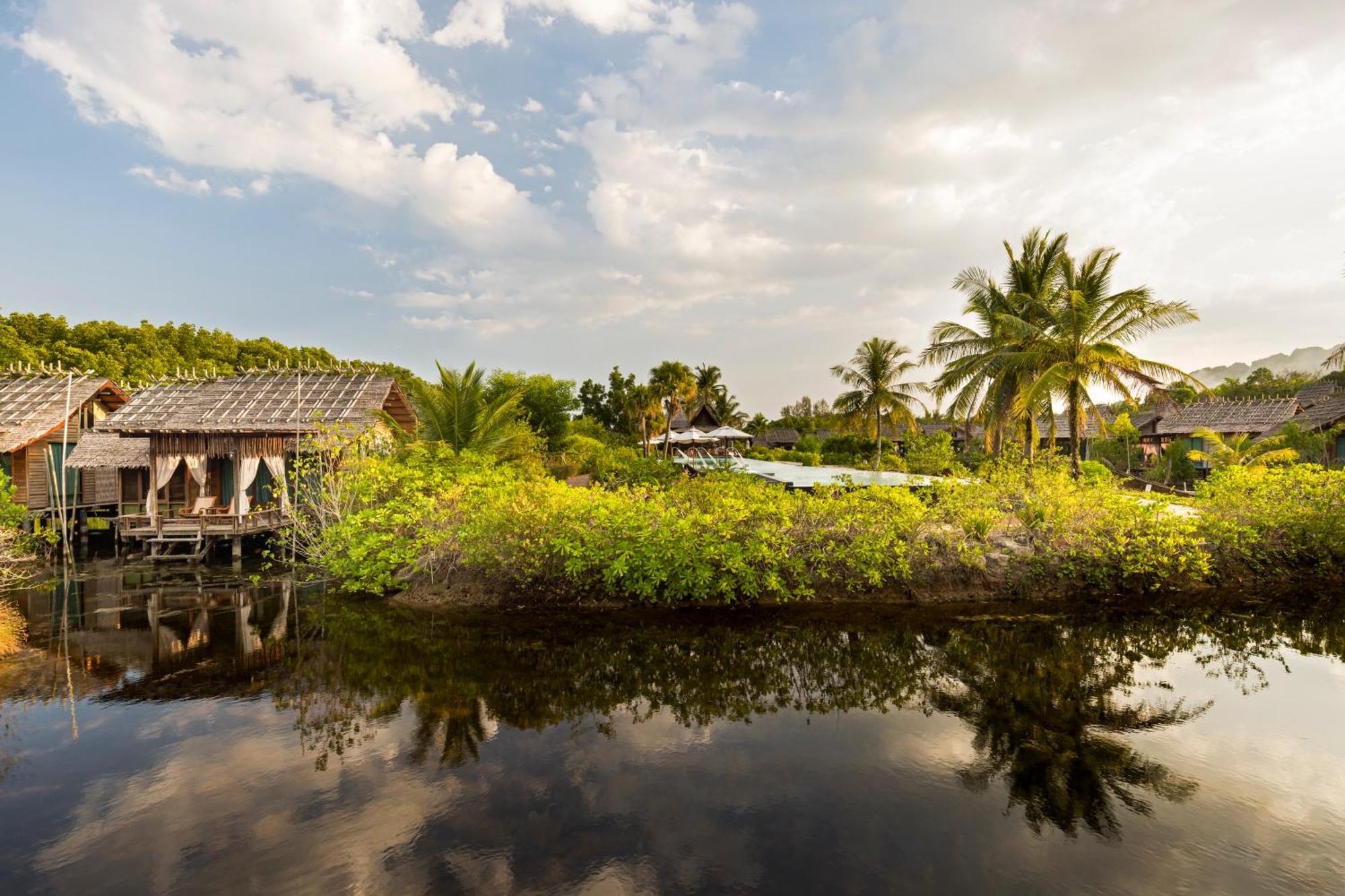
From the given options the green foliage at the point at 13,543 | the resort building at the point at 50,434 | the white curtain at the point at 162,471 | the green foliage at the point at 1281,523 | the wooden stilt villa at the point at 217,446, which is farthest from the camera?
the resort building at the point at 50,434

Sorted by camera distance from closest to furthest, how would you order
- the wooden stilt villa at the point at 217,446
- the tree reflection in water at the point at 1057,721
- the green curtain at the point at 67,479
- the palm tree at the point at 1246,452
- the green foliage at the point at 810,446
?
the tree reflection in water at the point at 1057,721 → the wooden stilt villa at the point at 217,446 → the green curtain at the point at 67,479 → the palm tree at the point at 1246,452 → the green foliage at the point at 810,446

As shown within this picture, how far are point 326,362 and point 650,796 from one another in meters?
60.6

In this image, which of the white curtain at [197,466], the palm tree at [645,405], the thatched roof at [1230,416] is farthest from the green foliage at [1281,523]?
the palm tree at [645,405]

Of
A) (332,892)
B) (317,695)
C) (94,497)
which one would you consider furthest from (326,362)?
(332,892)

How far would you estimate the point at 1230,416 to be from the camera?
3544 cm

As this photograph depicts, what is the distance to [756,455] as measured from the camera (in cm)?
3559

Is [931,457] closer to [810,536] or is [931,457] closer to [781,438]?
[810,536]

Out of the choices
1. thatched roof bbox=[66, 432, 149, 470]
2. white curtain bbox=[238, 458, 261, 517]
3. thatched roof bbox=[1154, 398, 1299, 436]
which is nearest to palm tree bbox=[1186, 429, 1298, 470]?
thatched roof bbox=[1154, 398, 1299, 436]

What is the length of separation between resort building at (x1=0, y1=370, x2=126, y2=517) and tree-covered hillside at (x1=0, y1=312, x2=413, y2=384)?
28.6 feet

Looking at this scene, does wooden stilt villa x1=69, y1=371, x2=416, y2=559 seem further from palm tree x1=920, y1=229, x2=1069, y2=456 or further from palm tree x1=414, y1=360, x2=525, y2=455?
palm tree x1=920, y1=229, x2=1069, y2=456

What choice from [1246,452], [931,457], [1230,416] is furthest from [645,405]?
[1230,416]

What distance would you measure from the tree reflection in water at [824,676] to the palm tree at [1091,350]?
21.7 ft

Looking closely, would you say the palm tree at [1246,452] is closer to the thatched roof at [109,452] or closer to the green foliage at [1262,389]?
the green foliage at [1262,389]

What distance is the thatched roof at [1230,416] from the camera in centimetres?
3369
